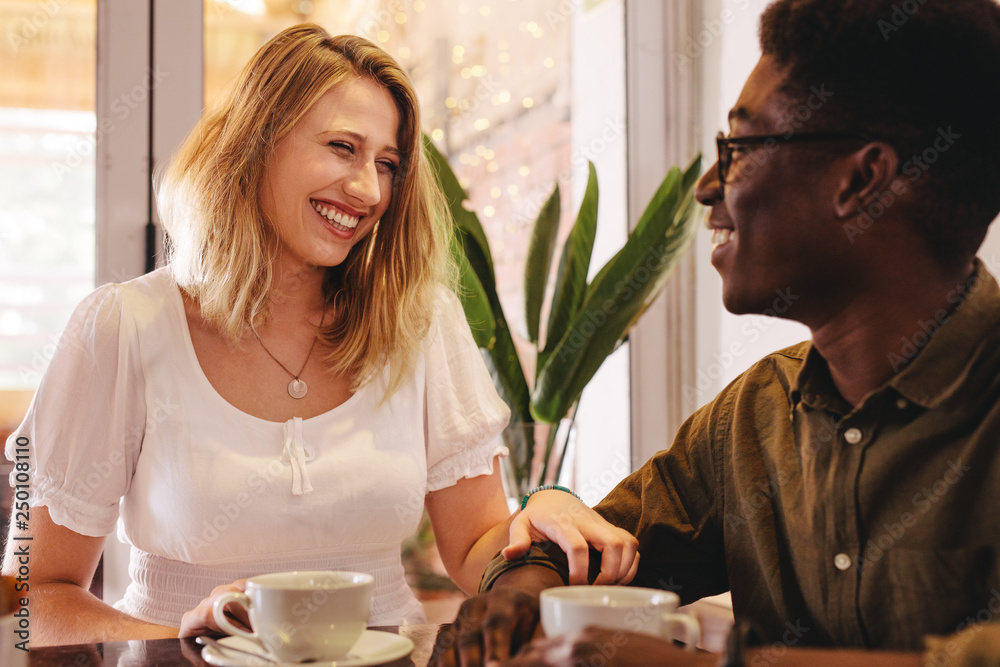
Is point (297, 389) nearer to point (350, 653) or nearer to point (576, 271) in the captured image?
point (350, 653)

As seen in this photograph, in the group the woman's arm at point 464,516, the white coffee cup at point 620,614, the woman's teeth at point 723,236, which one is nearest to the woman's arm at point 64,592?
the woman's arm at point 464,516

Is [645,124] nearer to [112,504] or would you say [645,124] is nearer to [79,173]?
[79,173]

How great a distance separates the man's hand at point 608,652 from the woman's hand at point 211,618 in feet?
1.39

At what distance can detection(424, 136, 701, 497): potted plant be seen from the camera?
206 centimetres

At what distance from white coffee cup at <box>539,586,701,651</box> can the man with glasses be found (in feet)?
0.22

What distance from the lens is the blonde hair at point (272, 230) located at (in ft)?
4.93

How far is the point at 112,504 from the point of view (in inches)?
55.3

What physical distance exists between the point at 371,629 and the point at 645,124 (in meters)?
2.02

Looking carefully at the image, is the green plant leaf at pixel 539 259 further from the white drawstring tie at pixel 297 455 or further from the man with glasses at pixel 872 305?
the man with glasses at pixel 872 305

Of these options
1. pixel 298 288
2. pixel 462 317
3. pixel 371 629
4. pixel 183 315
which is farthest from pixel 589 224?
pixel 371 629

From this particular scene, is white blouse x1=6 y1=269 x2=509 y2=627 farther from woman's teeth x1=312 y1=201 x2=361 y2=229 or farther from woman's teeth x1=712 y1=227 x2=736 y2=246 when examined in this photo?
woman's teeth x1=712 y1=227 x2=736 y2=246

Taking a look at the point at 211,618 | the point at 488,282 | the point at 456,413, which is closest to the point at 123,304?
the point at 456,413

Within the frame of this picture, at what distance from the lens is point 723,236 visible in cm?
95

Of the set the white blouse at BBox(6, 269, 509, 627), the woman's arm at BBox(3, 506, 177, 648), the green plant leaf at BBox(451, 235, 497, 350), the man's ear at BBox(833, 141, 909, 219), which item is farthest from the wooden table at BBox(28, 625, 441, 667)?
the green plant leaf at BBox(451, 235, 497, 350)
